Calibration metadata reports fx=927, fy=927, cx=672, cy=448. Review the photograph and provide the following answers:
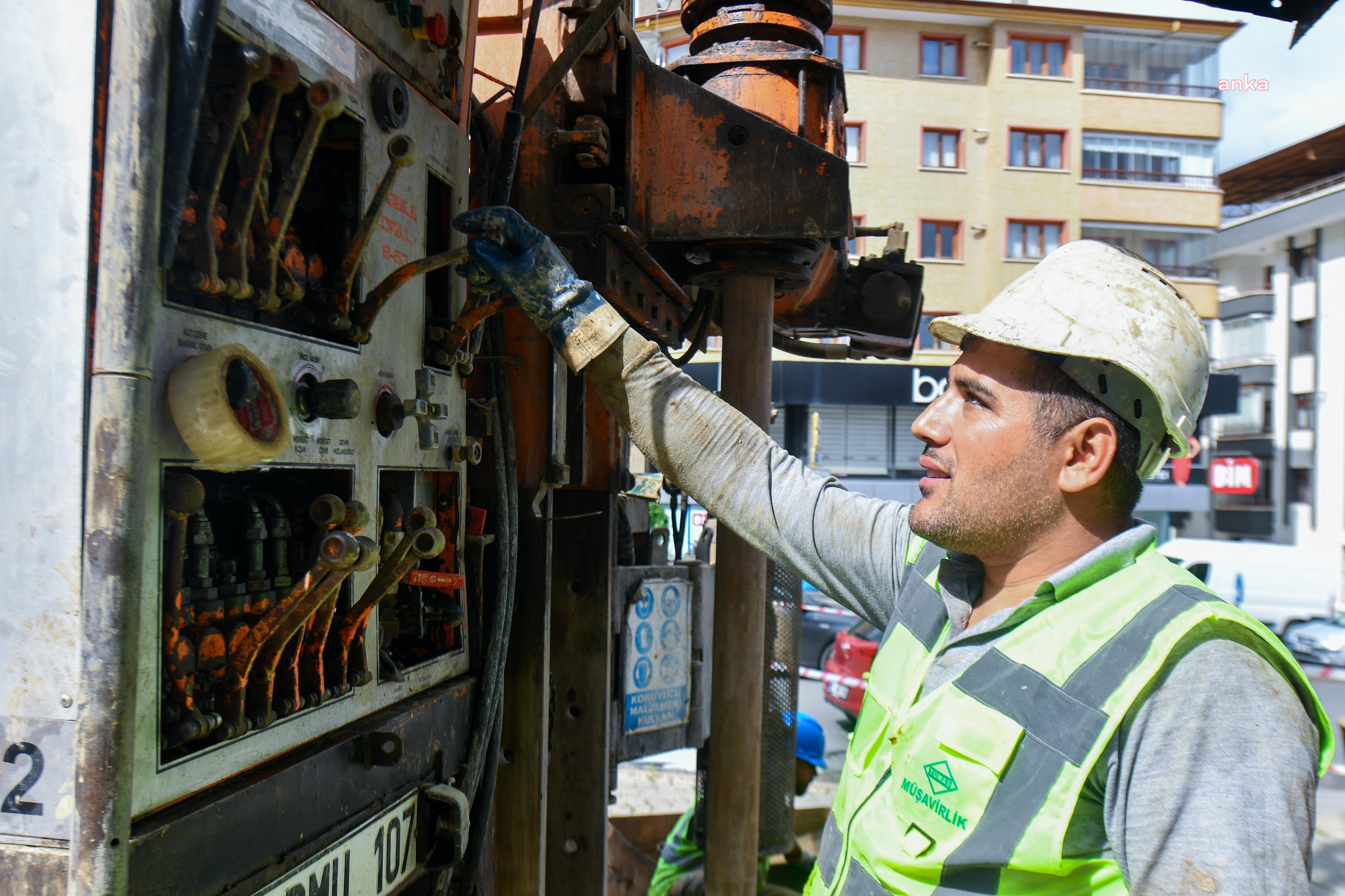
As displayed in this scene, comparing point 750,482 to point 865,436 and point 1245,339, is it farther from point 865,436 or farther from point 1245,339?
point 1245,339

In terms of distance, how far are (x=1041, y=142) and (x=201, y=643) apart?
72.0ft

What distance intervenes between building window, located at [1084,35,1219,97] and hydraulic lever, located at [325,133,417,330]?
2285 centimetres

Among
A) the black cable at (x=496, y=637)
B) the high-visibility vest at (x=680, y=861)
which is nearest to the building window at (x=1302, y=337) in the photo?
the high-visibility vest at (x=680, y=861)

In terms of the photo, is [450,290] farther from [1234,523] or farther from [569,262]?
[1234,523]

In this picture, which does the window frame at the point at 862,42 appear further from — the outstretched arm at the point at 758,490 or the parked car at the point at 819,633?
the outstretched arm at the point at 758,490

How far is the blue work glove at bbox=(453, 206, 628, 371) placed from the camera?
5.85ft

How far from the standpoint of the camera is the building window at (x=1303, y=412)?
2064cm

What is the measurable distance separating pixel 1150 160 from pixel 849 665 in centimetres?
1745

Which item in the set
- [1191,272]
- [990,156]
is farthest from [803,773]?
[1191,272]

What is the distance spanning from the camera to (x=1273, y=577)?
475 inches

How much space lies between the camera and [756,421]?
2799mm

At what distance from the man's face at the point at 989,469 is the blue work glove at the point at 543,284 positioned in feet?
2.25

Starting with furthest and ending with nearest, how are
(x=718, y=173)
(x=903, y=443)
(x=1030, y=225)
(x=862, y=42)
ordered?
(x=1030, y=225)
(x=862, y=42)
(x=903, y=443)
(x=718, y=173)

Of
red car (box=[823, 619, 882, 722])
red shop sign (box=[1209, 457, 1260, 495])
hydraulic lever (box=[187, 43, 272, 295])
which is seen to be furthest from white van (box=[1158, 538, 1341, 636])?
hydraulic lever (box=[187, 43, 272, 295])
